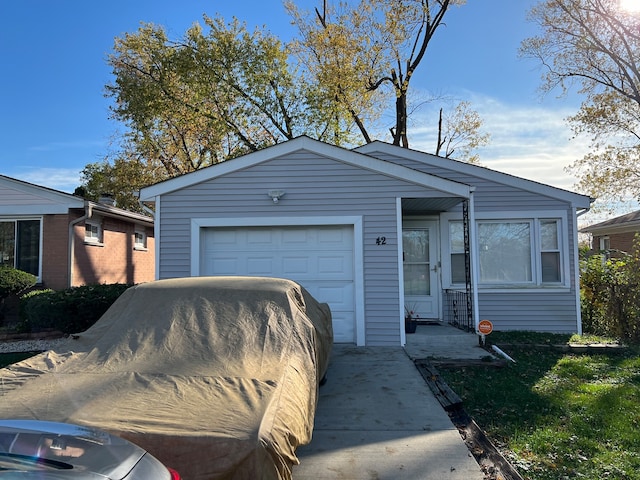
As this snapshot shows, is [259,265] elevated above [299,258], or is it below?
below

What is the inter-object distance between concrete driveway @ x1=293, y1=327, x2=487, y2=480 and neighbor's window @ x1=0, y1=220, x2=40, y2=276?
31.1 feet

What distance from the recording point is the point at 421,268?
10062 millimetres

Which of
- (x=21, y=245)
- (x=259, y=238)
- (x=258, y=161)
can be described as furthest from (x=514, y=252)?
(x=21, y=245)

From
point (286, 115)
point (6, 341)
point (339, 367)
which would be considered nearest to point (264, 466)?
point (339, 367)

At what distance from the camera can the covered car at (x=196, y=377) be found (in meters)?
2.36

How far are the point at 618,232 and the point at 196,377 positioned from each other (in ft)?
77.1

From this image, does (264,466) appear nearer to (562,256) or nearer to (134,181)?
(562,256)

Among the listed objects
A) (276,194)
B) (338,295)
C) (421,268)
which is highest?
(276,194)

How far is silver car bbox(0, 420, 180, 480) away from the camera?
1.52 m

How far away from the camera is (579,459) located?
3.79 meters

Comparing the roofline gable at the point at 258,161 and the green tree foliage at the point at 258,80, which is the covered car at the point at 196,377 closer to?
the roofline gable at the point at 258,161

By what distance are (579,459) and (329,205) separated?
5392 millimetres

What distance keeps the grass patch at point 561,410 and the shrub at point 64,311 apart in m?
7.02

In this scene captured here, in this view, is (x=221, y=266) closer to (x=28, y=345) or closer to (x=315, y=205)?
(x=315, y=205)
